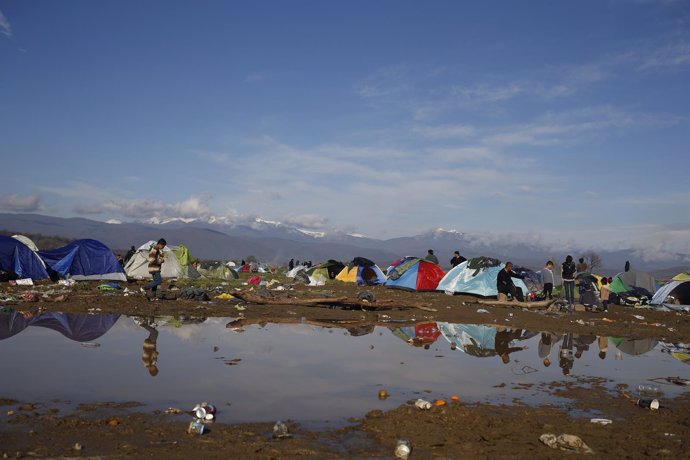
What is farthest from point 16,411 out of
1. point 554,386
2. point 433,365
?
point 554,386

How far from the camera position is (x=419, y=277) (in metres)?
26.8

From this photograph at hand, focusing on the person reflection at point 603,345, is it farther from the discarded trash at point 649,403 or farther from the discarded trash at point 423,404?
the discarded trash at point 423,404

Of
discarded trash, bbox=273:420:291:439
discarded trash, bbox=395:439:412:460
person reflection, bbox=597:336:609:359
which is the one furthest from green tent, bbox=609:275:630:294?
discarded trash, bbox=273:420:291:439

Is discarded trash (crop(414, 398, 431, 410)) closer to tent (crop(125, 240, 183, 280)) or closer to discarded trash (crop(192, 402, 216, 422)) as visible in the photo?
discarded trash (crop(192, 402, 216, 422))

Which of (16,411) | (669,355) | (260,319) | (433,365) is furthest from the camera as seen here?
(260,319)

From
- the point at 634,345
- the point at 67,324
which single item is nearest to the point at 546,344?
the point at 634,345

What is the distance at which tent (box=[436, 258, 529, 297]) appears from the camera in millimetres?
24047

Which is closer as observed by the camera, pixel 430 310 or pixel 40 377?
pixel 40 377

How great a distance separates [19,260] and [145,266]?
6.87 meters

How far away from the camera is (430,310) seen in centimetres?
1895

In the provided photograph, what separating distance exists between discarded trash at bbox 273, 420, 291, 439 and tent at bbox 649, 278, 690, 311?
79.8 feet

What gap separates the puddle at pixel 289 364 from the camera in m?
7.52

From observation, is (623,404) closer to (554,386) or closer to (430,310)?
(554,386)

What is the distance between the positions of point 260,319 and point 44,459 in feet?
35.8
